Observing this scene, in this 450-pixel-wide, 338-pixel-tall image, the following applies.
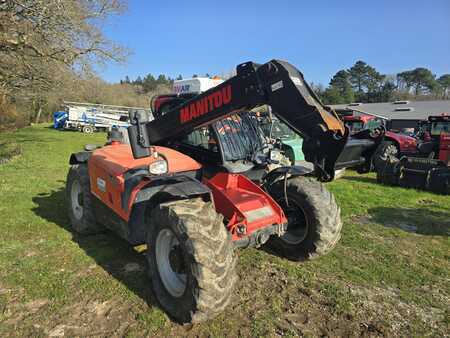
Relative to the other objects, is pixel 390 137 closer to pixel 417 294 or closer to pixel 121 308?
pixel 417 294

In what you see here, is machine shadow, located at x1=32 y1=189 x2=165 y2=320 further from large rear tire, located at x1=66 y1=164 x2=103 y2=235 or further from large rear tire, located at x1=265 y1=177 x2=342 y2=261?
large rear tire, located at x1=265 y1=177 x2=342 y2=261

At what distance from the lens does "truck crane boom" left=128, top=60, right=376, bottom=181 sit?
2.85m

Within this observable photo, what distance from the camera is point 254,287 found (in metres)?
3.81

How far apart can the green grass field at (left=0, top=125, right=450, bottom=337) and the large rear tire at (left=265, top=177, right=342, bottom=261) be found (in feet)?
0.83

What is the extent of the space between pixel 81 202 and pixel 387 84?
7075cm

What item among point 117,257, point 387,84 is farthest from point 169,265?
point 387,84

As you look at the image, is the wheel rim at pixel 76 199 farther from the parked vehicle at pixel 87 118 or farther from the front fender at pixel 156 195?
the parked vehicle at pixel 87 118

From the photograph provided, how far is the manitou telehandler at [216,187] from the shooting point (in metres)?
2.91

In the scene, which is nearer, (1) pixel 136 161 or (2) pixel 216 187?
(2) pixel 216 187

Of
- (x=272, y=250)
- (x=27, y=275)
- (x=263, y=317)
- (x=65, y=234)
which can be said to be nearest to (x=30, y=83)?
(x=65, y=234)

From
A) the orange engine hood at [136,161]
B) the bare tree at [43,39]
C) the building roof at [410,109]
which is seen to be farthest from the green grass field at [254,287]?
the building roof at [410,109]

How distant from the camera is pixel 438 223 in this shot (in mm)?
6426

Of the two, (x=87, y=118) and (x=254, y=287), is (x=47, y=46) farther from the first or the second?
(x=87, y=118)

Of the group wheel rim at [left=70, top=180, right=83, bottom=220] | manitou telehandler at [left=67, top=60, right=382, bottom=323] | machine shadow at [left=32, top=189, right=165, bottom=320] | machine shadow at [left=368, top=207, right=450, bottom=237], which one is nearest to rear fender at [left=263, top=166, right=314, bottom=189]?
manitou telehandler at [left=67, top=60, right=382, bottom=323]
